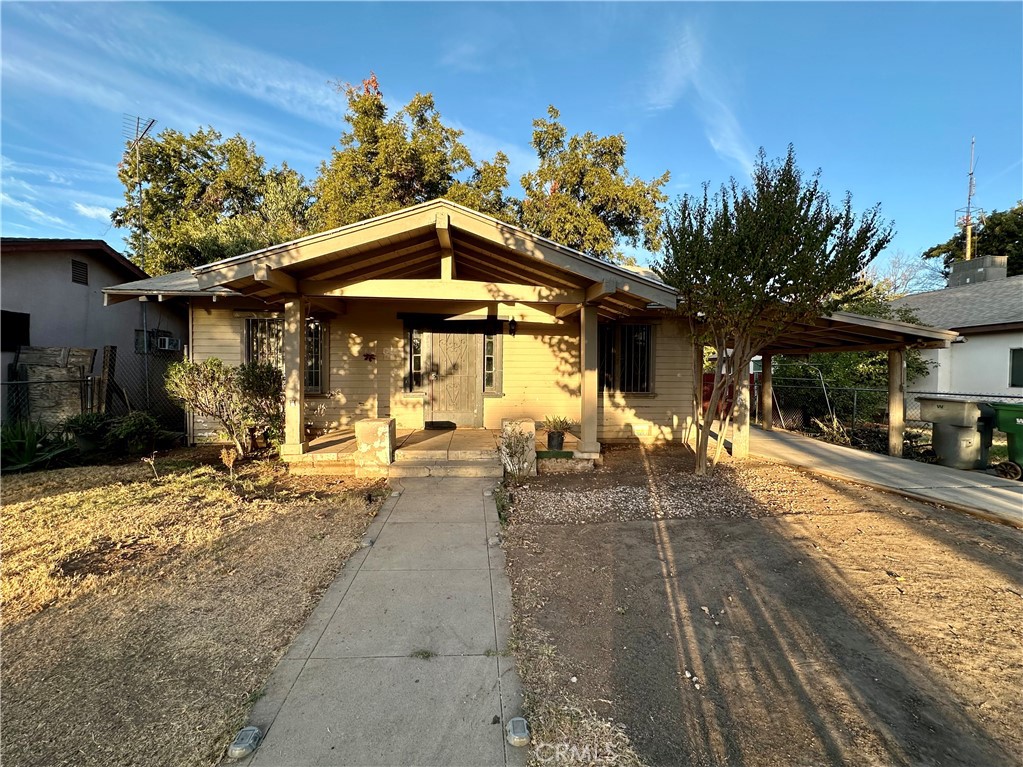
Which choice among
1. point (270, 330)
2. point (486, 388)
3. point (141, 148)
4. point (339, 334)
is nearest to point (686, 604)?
point (486, 388)

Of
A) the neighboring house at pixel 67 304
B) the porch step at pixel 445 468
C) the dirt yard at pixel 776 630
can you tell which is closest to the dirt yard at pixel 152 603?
the porch step at pixel 445 468

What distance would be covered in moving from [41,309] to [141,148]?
15.1 meters

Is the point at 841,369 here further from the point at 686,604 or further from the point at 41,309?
the point at 41,309

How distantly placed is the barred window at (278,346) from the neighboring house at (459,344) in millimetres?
19

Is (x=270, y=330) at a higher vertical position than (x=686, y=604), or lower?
higher

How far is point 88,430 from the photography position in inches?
293

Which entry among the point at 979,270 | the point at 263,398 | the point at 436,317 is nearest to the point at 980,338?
the point at 979,270

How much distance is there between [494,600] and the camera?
10.7 ft

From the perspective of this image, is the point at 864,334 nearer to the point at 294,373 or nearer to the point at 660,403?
the point at 660,403

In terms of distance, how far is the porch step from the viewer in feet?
21.0

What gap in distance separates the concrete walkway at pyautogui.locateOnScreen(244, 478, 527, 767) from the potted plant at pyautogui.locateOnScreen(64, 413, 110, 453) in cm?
654

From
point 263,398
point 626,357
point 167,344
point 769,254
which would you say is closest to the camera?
point 769,254

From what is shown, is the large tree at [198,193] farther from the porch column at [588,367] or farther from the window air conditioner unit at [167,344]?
the porch column at [588,367]

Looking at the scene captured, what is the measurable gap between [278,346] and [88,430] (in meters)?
3.15
